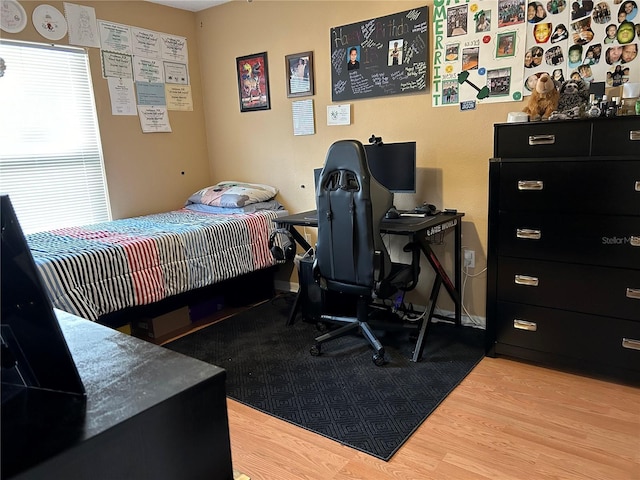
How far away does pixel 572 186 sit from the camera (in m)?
2.20

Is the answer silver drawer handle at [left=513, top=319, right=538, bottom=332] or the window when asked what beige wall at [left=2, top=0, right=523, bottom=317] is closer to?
the window

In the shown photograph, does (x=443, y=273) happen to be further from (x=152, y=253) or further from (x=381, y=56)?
(x=152, y=253)

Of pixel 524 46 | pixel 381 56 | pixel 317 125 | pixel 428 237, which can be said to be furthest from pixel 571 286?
pixel 317 125

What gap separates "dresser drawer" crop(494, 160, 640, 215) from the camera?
2.08 meters

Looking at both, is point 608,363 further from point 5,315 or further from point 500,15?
→ point 5,315

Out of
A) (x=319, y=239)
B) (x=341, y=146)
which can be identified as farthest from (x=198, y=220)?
(x=341, y=146)

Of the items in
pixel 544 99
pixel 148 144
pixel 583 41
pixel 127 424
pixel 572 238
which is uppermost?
pixel 583 41

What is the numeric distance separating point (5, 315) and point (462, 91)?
8.96 ft

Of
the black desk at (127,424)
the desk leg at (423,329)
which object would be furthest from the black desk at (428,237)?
the black desk at (127,424)

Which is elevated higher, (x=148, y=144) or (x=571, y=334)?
(x=148, y=144)

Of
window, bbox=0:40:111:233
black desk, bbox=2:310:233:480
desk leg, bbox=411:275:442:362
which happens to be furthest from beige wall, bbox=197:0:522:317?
black desk, bbox=2:310:233:480

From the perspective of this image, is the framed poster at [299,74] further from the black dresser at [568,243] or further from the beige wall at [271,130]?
the black dresser at [568,243]

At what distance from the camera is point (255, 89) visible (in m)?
3.81

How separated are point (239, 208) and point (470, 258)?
1751mm
